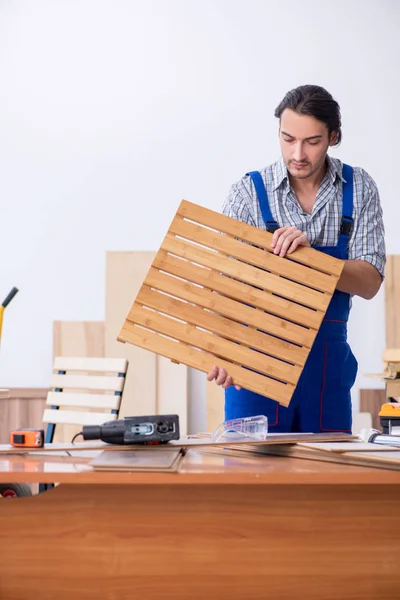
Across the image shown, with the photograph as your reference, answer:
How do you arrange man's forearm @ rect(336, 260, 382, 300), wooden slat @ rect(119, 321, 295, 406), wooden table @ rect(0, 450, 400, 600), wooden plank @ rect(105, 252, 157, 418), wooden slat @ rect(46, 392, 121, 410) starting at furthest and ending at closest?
wooden plank @ rect(105, 252, 157, 418)
wooden slat @ rect(46, 392, 121, 410)
man's forearm @ rect(336, 260, 382, 300)
wooden slat @ rect(119, 321, 295, 406)
wooden table @ rect(0, 450, 400, 600)

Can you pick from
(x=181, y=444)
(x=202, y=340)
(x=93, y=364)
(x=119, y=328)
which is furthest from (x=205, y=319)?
(x=119, y=328)

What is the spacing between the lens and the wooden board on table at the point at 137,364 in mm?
4738

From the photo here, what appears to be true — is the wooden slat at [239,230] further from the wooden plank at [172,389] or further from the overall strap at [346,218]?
the wooden plank at [172,389]

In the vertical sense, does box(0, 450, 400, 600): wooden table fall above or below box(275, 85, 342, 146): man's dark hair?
below

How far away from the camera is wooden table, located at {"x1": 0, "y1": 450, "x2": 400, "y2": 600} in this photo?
1.36 meters

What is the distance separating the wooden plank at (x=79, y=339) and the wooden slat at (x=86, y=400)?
133 cm

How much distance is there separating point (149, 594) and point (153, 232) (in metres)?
3.84

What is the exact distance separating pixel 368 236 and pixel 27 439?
1.21 meters

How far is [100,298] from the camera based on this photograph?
5035mm

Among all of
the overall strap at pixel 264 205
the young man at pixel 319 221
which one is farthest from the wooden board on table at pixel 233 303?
the overall strap at pixel 264 205

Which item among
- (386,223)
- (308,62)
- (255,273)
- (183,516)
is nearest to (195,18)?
(308,62)

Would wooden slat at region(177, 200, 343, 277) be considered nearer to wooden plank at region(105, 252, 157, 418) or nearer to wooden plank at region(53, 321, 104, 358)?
wooden plank at region(105, 252, 157, 418)

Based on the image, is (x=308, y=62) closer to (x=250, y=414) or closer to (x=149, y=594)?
(x=250, y=414)

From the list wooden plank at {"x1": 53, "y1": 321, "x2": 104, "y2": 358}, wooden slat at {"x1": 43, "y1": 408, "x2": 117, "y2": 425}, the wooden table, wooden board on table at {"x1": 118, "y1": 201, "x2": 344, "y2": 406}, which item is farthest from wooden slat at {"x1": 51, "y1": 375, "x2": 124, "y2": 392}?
the wooden table
